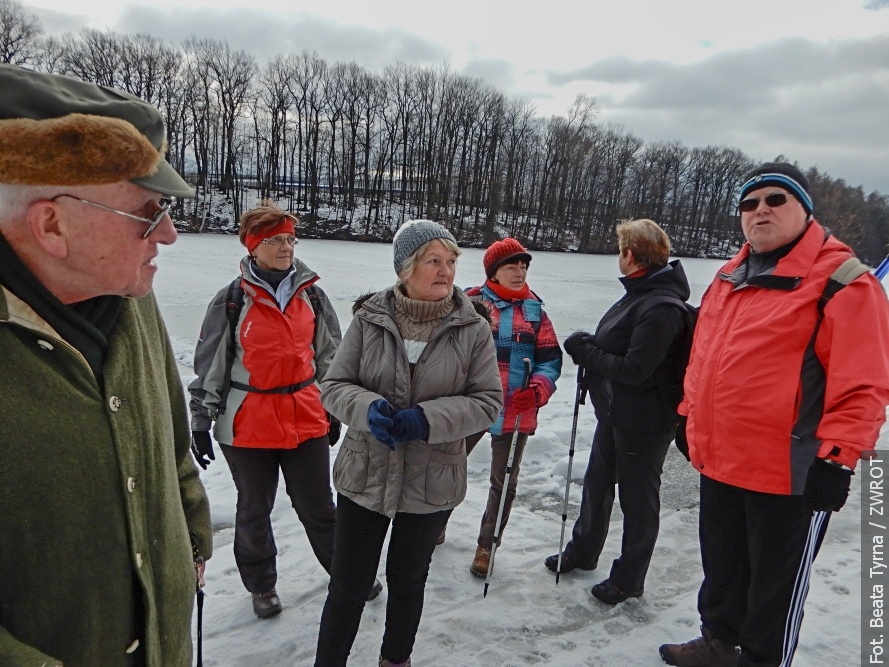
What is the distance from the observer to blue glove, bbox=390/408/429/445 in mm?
2164

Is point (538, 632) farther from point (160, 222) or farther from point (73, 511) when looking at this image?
point (160, 222)

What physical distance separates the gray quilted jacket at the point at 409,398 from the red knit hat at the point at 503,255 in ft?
3.67

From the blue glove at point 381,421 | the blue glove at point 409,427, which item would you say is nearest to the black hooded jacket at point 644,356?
the blue glove at point 409,427

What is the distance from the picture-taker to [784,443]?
92.3 inches

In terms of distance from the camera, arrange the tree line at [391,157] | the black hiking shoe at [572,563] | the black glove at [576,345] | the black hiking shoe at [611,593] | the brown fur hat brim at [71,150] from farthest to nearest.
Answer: the tree line at [391,157]
the black hiking shoe at [572,563]
the black glove at [576,345]
the black hiking shoe at [611,593]
the brown fur hat brim at [71,150]

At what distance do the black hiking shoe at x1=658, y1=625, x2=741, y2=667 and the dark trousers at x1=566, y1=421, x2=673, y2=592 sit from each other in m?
0.44

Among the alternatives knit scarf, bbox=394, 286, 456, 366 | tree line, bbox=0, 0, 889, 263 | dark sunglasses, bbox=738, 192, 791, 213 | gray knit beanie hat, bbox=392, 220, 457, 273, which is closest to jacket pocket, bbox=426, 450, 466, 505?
knit scarf, bbox=394, 286, 456, 366

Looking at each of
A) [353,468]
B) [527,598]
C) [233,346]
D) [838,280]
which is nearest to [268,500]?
[233,346]

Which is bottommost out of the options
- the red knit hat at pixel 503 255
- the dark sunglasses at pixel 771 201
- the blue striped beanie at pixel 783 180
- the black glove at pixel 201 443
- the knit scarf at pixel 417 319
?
the black glove at pixel 201 443

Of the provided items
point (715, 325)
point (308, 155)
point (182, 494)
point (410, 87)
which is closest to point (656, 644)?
point (715, 325)

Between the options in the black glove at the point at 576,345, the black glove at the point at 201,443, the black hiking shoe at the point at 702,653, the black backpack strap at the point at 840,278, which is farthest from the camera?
the black glove at the point at 576,345

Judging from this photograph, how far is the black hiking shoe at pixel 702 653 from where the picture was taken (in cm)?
274

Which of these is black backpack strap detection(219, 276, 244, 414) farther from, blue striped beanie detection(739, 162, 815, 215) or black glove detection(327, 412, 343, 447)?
blue striped beanie detection(739, 162, 815, 215)

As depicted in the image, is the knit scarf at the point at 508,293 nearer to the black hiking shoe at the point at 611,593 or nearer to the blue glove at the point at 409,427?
the blue glove at the point at 409,427
